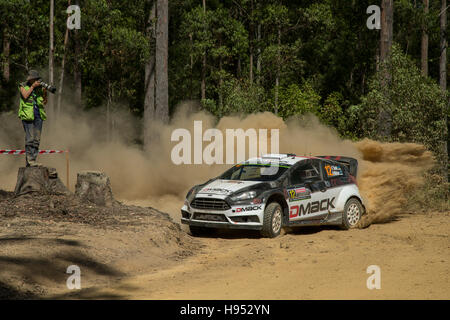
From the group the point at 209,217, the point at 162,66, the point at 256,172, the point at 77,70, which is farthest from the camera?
the point at 77,70

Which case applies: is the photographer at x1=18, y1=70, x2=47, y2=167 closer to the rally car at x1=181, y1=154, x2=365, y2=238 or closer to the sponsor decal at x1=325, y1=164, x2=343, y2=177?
the rally car at x1=181, y1=154, x2=365, y2=238

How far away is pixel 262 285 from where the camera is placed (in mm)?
8211

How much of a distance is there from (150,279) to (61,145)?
21.1 m

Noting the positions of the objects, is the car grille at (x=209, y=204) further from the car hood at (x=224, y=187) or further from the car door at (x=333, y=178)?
the car door at (x=333, y=178)

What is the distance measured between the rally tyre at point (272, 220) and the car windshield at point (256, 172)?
72 cm

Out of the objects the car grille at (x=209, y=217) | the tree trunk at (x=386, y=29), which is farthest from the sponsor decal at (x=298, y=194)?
the tree trunk at (x=386, y=29)

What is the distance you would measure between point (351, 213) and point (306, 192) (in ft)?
4.95

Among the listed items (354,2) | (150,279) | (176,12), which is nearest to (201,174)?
(150,279)

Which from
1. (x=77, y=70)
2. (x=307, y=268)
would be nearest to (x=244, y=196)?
(x=307, y=268)

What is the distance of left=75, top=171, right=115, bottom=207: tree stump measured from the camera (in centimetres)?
1332

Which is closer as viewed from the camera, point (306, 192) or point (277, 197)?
point (277, 197)

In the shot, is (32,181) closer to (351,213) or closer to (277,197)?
(277,197)

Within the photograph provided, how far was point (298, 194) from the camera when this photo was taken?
13.1 m

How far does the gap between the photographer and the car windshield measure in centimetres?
415
